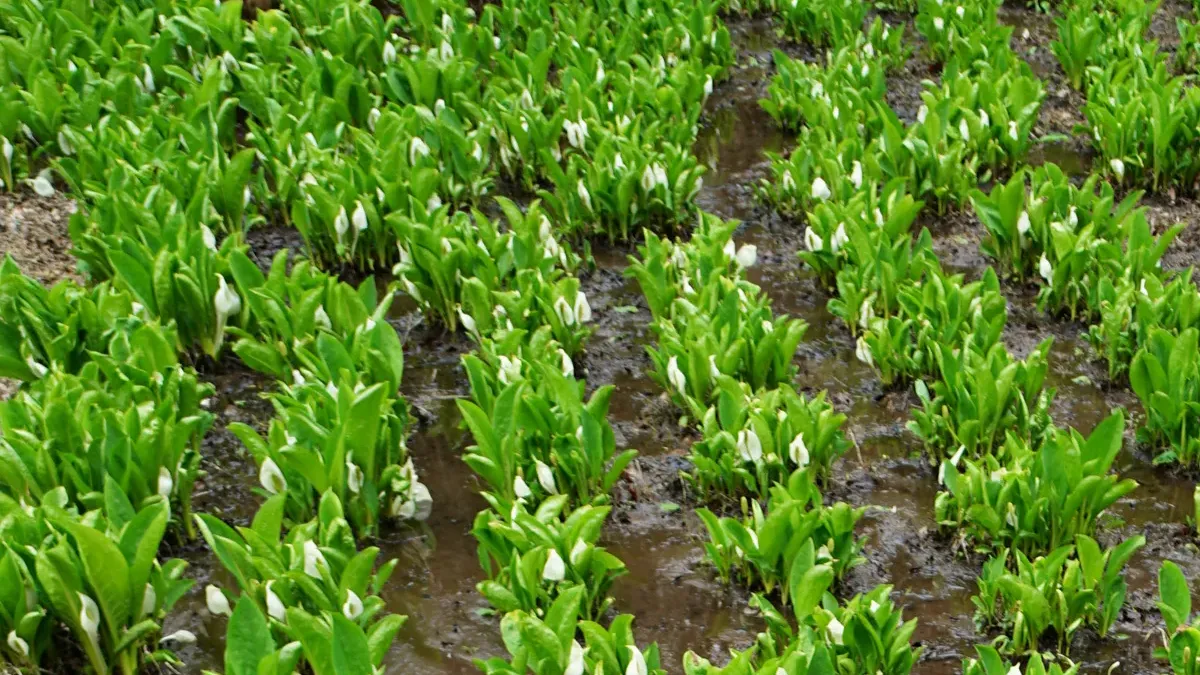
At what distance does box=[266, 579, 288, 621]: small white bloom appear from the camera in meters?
3.04

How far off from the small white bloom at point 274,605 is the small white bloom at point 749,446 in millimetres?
1408

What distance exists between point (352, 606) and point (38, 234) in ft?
9.74

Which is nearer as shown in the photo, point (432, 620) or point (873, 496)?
point (432, 620)

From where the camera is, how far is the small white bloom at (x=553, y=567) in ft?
10.5

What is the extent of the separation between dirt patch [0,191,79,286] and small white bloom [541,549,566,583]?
2663mm

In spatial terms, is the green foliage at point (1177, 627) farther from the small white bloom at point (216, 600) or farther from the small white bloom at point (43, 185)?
the small white bloom at point (43, 185)

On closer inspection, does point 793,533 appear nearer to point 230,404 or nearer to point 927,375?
point 927,375

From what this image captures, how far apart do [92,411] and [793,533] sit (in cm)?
201

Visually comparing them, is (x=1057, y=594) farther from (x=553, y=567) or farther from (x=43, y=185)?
(x=43, y=185)

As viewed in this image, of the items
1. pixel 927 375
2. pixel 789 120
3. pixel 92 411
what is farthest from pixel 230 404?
pixel 789 120

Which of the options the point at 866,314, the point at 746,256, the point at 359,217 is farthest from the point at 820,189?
the point at 359,217

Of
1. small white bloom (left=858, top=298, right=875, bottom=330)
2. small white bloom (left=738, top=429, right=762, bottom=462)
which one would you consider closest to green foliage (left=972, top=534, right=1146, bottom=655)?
small white bloom (left=738, top=429, right=762, bottom=462)

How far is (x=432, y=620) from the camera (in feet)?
11.4

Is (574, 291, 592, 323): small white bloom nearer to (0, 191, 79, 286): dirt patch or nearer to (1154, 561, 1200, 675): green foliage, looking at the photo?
(0, 191, 79, 286): dirt patch
